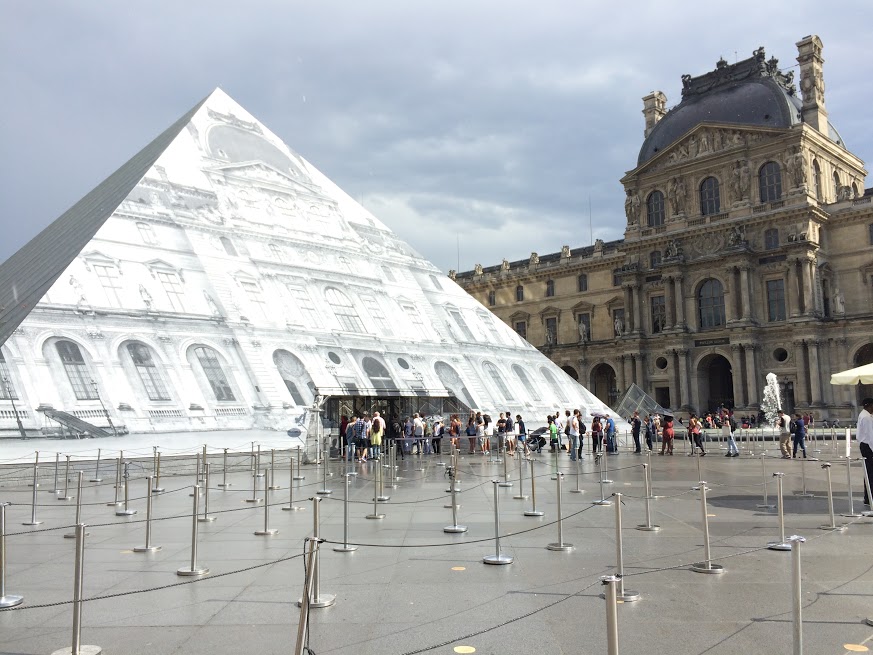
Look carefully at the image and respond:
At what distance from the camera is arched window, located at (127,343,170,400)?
1605 centimetres

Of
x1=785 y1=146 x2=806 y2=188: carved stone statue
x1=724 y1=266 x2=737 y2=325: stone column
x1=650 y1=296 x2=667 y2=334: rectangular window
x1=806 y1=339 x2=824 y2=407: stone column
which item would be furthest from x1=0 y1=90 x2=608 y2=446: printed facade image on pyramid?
x1=785 y1=146 x2=806 y2=188: carved stone statue

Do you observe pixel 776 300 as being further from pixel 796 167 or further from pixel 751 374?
pixel 796 167

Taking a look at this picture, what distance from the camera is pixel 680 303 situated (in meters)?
47.6

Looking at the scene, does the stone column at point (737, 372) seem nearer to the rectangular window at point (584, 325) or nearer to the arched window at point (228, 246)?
the rectangular window at point (584, 325)

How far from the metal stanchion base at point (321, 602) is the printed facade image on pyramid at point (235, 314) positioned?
35.7 feet

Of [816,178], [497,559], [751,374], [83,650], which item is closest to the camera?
[83,650]

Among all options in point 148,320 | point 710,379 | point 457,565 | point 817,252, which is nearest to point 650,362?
point 710,379

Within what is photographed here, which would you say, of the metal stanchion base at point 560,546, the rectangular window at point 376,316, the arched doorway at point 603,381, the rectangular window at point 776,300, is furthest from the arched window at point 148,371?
the arched doorway at point 603,381

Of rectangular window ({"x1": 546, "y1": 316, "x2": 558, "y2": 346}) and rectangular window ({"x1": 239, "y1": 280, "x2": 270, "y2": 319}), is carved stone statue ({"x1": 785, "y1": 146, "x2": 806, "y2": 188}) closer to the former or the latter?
rectangular window ({"x1": 546, "y1": 316, "x2": 558, "y2": 346})

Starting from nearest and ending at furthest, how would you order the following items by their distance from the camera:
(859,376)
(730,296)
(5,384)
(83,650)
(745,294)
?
(83,650) → (859,376) → (5,384) → (745,294) → (730,296)

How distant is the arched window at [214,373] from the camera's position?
1702 cm

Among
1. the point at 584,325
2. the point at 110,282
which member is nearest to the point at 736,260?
the point at 584,325

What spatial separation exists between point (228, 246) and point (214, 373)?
4736 millimetres

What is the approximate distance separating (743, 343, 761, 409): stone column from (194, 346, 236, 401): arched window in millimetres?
35355
